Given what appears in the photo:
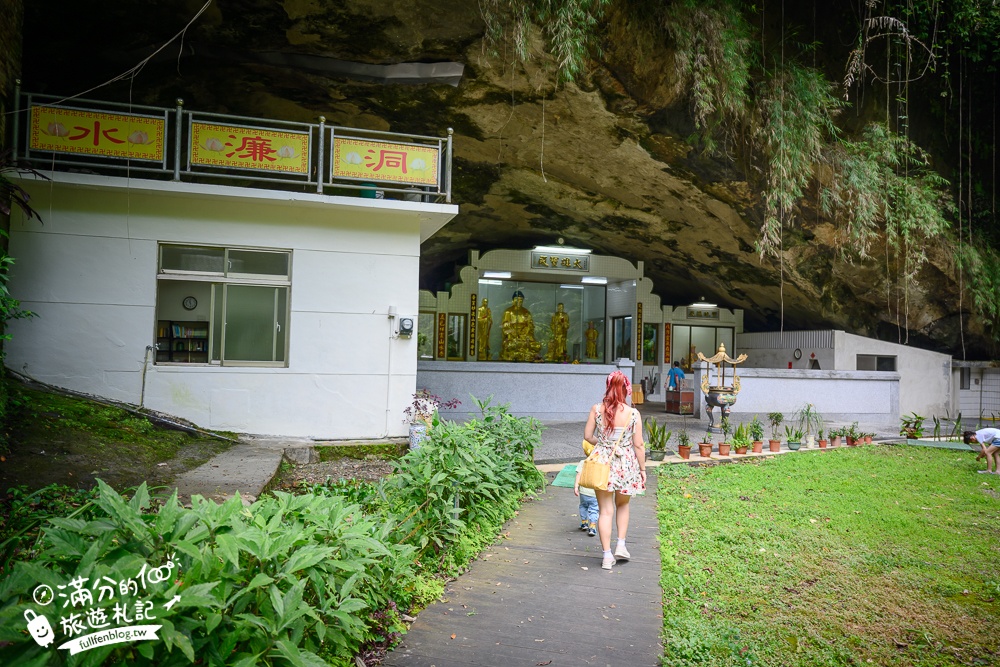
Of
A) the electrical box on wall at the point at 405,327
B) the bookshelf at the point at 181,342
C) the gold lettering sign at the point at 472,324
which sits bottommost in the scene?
the bookshelf at the point at 181,342

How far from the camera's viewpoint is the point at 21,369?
25.2 feet

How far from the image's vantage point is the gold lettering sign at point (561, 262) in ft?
61.3

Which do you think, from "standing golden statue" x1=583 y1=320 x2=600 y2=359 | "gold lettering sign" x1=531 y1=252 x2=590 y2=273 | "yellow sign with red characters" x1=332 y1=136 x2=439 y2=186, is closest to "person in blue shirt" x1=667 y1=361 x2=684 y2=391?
"gold lettering sign" x1=531 y1=252 x2=590 y2=273

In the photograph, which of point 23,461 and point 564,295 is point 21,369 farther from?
point 564,295

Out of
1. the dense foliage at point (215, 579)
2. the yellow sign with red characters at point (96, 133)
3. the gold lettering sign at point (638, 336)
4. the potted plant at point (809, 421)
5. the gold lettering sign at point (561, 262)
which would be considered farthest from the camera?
the gold lettering sign at point (638, 336)

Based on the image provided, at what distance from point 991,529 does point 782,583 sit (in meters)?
2.97

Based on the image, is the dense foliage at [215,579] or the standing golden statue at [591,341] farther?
the standing golden statue at [591,341]

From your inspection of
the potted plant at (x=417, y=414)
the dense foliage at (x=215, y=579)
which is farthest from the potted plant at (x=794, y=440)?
the dense foliage at (x=215, y=579)

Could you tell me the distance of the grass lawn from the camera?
3.37 meters

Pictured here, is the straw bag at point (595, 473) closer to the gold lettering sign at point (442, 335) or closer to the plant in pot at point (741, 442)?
the plant in pot at point (741, 442)

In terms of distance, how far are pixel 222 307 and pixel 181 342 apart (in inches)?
26.9

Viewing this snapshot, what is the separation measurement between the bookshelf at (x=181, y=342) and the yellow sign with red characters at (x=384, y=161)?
2750 millimetres

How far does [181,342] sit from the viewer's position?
8.31 m

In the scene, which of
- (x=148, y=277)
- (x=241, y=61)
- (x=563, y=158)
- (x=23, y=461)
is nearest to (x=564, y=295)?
(x=563, y=158)
